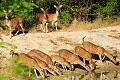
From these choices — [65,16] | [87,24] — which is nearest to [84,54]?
[87,24]

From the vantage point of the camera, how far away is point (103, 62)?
13.8 meters

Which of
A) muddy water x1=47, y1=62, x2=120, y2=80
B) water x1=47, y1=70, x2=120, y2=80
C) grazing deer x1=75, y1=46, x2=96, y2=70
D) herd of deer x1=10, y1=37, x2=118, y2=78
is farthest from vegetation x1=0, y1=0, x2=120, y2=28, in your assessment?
water x1=47, y1=70, x2=120, y2=80

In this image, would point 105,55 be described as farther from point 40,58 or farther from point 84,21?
point 84,21

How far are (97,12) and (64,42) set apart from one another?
496 cm

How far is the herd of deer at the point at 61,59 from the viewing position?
37.0ft

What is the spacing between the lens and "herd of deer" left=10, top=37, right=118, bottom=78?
443 inches

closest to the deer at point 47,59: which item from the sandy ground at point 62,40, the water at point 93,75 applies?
the water at point 93,75

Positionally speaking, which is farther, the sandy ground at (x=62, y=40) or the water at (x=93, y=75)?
the sandy ground at (x=62, y=40)

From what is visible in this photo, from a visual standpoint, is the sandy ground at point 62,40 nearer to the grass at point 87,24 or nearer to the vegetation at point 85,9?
the grass at point 87,24

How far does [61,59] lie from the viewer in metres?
12.2

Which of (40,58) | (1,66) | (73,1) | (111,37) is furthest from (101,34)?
(1,66)

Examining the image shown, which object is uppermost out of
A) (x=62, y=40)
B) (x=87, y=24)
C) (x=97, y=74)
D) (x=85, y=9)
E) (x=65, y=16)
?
(x=85, y=9)

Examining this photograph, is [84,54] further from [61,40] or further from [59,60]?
[61,40]

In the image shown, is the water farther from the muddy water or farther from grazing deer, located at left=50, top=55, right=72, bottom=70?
grazing deer, located at left=50, top=55, right=72, bottom=70
